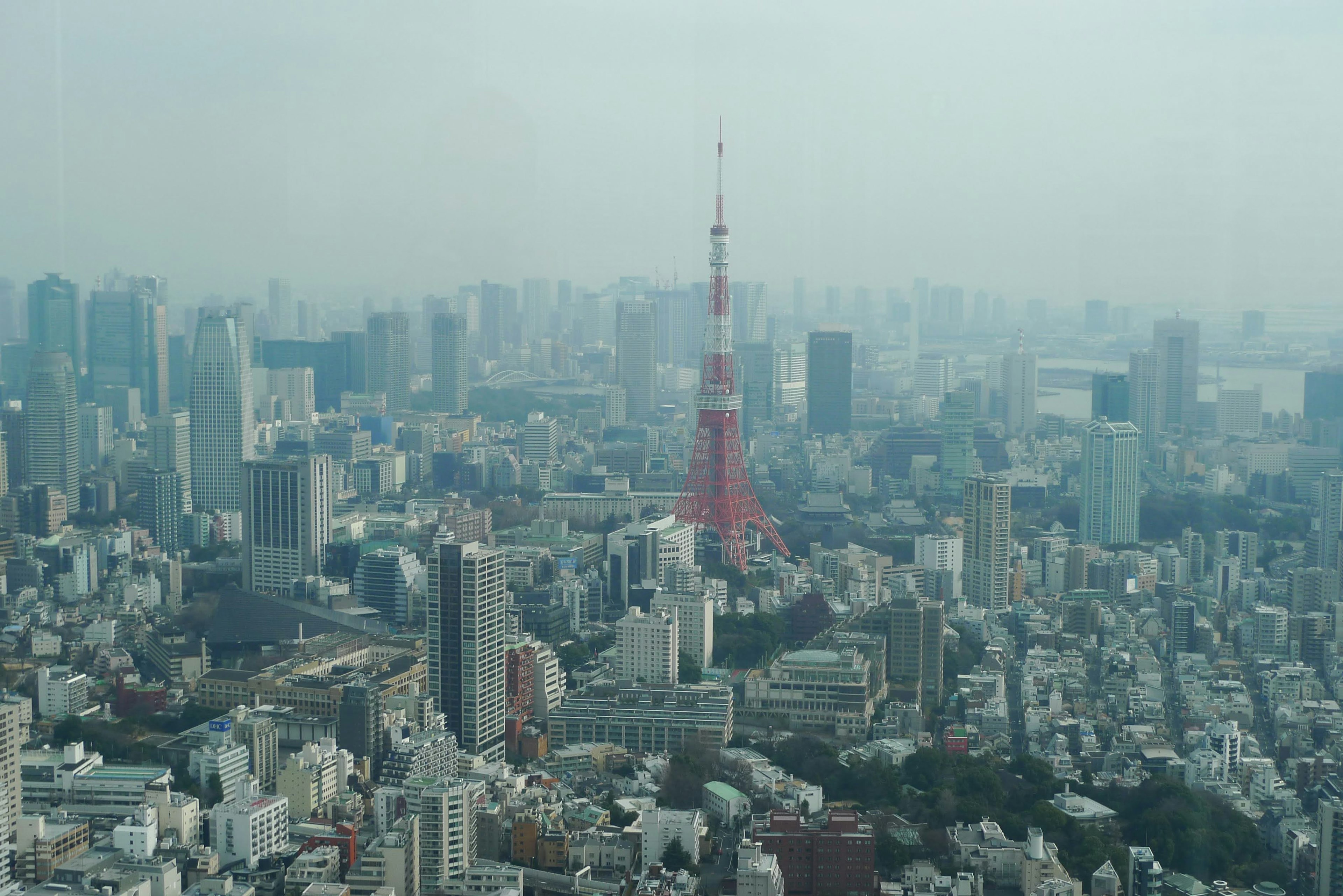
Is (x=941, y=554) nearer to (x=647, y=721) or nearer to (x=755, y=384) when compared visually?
(x=647, y=721)

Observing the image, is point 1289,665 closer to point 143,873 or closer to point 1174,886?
point 1174,886

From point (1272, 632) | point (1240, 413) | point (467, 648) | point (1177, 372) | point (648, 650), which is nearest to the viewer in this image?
point (467, 648)

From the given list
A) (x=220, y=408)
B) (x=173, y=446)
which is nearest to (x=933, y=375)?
(x=220, y=408)

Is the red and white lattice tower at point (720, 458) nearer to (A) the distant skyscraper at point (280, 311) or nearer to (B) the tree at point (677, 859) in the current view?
(A) the distant skyscraper at point (280, 311)

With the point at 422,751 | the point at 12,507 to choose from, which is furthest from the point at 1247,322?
the point at 12,507

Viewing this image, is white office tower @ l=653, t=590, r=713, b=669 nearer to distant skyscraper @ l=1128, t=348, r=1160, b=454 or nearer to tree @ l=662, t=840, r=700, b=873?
tree @ l=662, t=840, r=700, b=873

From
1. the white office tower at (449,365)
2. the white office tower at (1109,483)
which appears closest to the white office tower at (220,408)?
the white office tower at (449,365)
